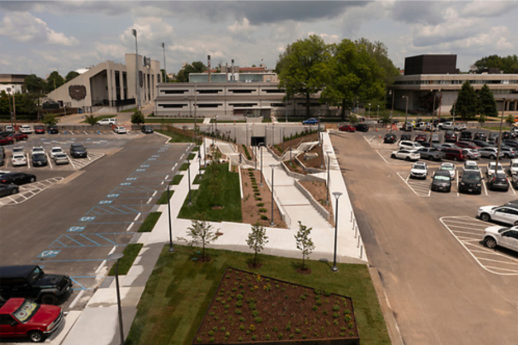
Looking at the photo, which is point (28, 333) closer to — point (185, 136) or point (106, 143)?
point (106, 143)

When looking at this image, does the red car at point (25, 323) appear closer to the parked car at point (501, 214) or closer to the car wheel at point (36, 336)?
the car wheel at point (36, 336)

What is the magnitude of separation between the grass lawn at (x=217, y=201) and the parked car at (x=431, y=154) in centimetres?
2555

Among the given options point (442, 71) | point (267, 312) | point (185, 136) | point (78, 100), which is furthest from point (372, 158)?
point (78, 100)

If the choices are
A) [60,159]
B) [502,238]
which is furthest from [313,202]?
[60,159]

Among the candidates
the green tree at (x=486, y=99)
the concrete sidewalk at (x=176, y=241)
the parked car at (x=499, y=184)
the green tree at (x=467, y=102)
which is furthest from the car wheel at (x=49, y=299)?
the green tree at (x=486, y=99)

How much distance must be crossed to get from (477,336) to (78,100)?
107 metres

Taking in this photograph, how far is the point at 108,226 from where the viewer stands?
89.9 feet

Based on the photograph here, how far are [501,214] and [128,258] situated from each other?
83.4ft

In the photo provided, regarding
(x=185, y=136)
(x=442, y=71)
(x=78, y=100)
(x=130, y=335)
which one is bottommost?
(x=130, y=335)

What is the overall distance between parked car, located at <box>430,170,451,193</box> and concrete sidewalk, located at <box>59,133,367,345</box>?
8.40 m

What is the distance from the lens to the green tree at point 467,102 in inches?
3428

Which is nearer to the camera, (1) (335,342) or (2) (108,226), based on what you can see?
(1) (335,342)

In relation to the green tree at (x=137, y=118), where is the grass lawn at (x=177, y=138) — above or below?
below

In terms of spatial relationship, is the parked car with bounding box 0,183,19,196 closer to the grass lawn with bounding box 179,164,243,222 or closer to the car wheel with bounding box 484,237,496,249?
the grass lawn with bounding box 179,164,243,222
